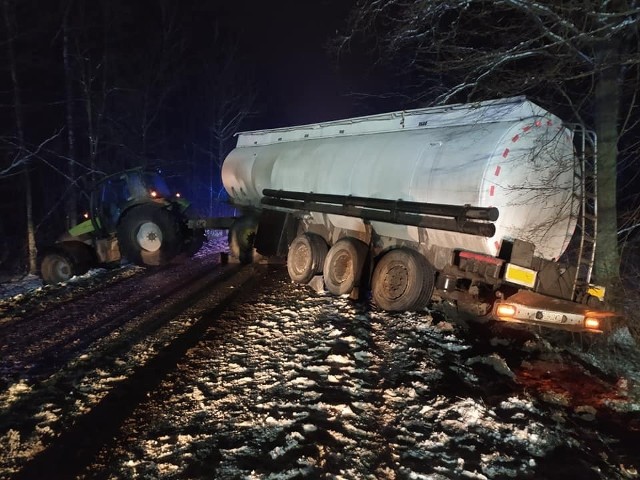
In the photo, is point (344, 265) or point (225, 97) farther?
point (225, 97)

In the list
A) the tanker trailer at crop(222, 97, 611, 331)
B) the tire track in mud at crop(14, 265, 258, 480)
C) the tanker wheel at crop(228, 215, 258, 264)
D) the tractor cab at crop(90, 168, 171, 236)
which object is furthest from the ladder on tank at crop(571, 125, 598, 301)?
the tractor cab at crop(90, 168, 171, 236)

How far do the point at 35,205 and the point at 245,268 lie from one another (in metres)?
16.8

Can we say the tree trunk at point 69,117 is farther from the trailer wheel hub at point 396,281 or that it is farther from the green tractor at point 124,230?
the trailer wheel hub at point 396,281

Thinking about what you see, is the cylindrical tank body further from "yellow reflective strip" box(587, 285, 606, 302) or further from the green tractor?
the green tractor

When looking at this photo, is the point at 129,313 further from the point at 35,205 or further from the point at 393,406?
the point at 35,205

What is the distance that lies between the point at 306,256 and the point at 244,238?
10.2 ft

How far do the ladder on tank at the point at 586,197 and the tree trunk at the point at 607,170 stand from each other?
4.3 inches

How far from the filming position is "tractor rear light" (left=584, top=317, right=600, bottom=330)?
5.34 metres

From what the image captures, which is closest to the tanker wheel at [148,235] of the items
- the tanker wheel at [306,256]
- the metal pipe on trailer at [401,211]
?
the metal pipe on trailer at [401,211]

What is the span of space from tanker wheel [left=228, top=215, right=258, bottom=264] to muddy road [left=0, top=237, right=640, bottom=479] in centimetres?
416

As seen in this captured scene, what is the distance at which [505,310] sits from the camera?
5328 millimetres

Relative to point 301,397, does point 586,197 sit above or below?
A: above

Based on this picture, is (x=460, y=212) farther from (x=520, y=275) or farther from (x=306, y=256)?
(x=306, y=256)

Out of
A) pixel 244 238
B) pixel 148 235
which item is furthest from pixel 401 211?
pixel 148 235
